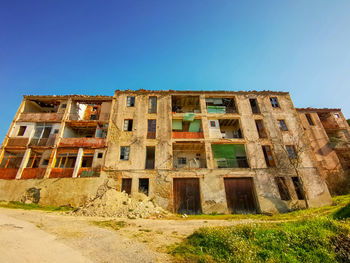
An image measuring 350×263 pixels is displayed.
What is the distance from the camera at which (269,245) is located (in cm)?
618

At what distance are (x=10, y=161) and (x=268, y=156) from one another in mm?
31404

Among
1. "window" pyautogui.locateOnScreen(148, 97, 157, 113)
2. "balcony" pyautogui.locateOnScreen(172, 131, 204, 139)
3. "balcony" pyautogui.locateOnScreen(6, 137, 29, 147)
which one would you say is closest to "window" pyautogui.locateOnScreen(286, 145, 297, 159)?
A: "balcony" pyautogui.locateOnScreen(172, 131, 204, 139)

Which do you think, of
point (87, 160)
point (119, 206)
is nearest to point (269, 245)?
point (119, 206)

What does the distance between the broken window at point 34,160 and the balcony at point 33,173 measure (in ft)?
3.51

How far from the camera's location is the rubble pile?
45.2 feet

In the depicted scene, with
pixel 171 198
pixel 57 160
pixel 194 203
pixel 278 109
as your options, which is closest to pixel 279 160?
pixel 278 109

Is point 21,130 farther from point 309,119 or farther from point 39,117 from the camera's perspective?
point 309,119

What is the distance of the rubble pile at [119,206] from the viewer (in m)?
13.8

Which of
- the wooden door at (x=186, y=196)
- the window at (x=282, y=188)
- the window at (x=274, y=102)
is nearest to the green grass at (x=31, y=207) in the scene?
the wooden door at (x=186, y=196)

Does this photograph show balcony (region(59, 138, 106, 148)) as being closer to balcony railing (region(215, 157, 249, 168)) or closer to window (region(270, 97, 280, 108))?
balcony railing (region(215, 157, 249, 168))

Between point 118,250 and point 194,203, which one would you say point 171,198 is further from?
point 118,250

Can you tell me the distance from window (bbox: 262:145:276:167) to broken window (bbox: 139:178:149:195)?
14501 mm

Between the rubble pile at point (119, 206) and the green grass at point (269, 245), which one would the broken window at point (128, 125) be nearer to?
the rubble pile at point (119, 206)

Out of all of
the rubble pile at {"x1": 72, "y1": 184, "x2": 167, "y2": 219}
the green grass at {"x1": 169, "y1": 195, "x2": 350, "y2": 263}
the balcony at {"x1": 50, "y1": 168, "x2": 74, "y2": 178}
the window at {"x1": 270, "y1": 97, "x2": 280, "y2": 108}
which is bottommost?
the green grass at {"x1": 169, "y1": 195, "x2": 350, "y2": 263}
